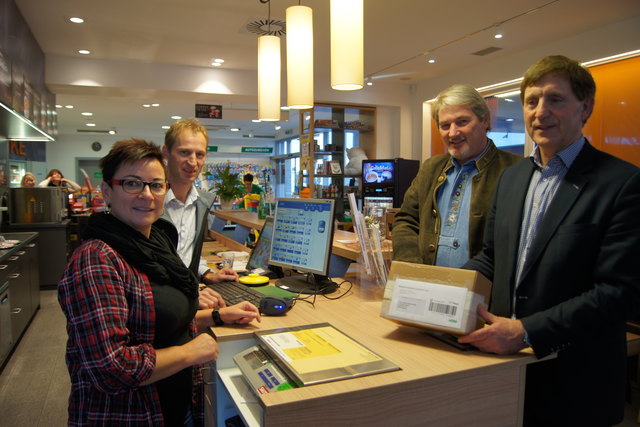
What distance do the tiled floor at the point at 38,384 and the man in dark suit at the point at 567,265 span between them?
6.34 feet

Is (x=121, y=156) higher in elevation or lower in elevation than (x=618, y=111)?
lower

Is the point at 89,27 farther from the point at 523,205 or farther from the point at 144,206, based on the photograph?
the point at 523,205

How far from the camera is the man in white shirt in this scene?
2178 millimetres

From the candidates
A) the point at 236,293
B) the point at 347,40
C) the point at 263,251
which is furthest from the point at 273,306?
the point at 347,40

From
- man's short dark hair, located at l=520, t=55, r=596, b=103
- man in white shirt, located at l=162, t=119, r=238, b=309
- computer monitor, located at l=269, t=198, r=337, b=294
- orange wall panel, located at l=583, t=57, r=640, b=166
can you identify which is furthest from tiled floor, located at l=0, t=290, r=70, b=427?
orange wall panel, located at l=583, t=57, r=640, b=166

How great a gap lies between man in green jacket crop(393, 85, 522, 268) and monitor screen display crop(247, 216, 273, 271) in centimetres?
76

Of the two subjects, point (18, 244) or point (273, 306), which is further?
point (18, 244)

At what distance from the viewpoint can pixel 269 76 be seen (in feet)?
10.1

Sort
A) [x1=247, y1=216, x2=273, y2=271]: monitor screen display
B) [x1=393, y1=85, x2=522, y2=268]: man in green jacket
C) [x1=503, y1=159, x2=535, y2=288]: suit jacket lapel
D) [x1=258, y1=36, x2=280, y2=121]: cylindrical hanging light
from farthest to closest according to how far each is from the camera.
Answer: [x1=258, y1=36, x2=280, y2=121]: cylindrical hanging light, [x1=247, y1=216, x2=273, y2=271]: monitor screen display, [x1=393, y1=85, x2=522, y2=268]: man in green jacket, [x1=503, y1=159, x2=535, y2=288]: suit jacket lapel

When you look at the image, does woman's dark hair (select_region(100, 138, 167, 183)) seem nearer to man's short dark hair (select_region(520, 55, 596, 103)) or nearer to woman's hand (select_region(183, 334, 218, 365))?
woman's hand (select_region(183, 334, 218, 365))

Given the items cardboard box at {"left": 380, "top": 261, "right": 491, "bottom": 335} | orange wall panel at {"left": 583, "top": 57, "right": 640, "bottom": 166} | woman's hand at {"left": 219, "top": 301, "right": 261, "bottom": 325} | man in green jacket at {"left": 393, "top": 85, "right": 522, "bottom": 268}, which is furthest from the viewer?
orange wall panel at {"left": 583, "top": 57, "right": 640, "bottom": 166}

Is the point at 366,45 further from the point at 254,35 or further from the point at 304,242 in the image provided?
the point at 304,242

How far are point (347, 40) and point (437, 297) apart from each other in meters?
1.48

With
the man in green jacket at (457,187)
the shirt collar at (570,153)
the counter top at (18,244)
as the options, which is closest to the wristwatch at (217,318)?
the man in green jacket at (457,187)
